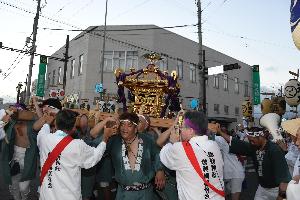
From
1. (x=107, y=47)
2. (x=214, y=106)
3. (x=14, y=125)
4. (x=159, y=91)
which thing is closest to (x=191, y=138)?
(x=159, y=91)

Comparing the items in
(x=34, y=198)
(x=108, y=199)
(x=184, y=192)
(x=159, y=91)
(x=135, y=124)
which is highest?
(x=159, y=91)

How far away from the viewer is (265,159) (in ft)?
15.1

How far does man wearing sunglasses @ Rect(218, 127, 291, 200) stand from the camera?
14.3ft

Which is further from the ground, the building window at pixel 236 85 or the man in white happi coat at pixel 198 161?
the building window at pixel 236 85

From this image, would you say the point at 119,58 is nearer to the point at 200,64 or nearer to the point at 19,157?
the point at 200,64

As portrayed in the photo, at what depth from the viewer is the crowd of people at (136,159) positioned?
3.10m

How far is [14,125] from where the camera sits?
19.0ft

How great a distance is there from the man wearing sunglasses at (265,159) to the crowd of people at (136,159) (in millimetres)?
13

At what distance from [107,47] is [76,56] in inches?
132

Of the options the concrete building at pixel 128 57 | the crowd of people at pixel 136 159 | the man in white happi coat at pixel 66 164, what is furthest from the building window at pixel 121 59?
the man in white happi coat at pixel 66 164

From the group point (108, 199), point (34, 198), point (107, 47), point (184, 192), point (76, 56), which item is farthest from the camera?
point (76, 56)

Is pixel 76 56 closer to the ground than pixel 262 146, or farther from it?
farther from it

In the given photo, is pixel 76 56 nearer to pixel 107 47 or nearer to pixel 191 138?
pixel 107 47

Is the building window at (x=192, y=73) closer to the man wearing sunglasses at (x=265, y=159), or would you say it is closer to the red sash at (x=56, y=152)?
the man wearing sunglasses at (x=265, y=159)
